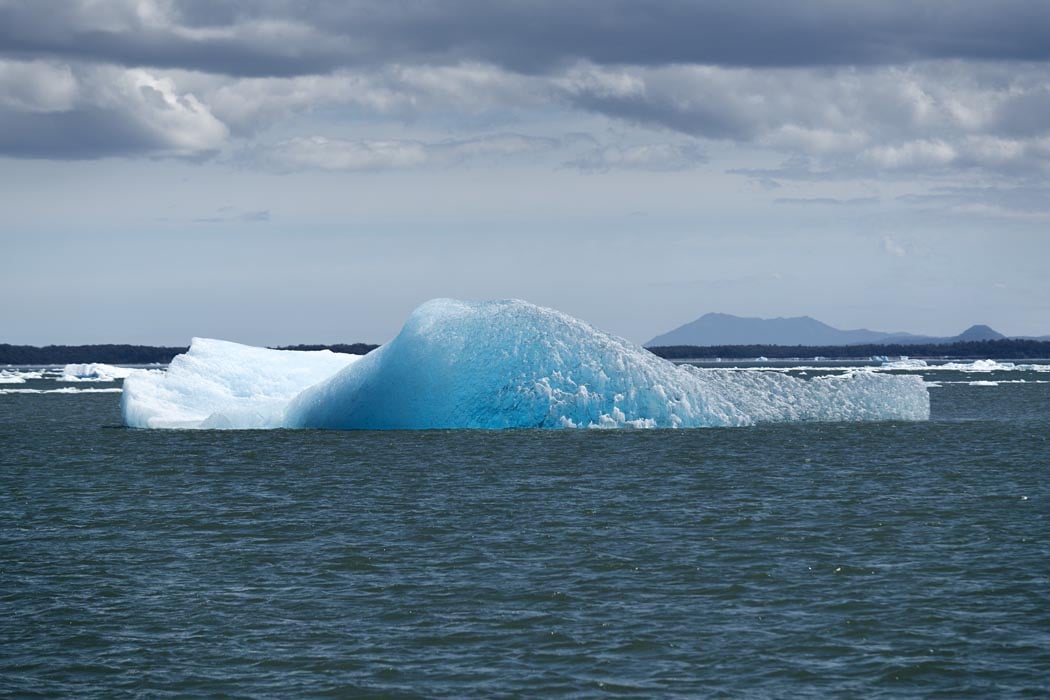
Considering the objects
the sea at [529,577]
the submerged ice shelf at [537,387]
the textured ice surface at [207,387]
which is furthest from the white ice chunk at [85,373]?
the sea at [529,577]

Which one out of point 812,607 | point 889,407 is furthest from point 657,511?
point 889,407

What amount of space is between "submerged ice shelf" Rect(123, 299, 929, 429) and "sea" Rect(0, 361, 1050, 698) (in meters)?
2.47

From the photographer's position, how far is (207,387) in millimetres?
43219

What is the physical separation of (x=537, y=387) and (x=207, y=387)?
1283cm

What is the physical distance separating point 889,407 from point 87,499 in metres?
24.0

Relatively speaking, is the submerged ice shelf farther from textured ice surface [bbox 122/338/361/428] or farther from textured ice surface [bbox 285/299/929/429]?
textured ice surface [bbox 122/338/361/428]

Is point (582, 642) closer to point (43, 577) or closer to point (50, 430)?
point (43, 577)

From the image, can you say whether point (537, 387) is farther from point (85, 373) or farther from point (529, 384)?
point (85, 373)

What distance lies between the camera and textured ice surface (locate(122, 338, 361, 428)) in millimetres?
42562

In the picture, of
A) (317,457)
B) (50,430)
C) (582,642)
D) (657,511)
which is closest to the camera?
(582,642)

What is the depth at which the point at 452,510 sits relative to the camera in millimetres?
24078

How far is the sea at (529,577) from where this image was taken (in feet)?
41.7

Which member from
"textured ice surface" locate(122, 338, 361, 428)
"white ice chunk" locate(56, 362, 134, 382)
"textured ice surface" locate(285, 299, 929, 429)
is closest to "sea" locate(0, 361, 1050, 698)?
"textured ice surface" locate(285, 299, 929, 429)

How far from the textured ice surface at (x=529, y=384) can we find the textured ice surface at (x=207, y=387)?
4.70 meters
